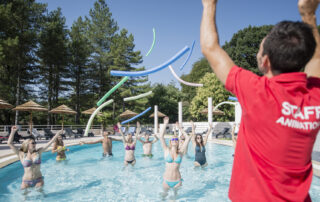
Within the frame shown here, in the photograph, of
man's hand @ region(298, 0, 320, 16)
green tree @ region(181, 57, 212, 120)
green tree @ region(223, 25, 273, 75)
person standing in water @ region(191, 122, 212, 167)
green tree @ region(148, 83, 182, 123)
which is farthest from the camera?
green tree @ region(181, 57, 212, 120)

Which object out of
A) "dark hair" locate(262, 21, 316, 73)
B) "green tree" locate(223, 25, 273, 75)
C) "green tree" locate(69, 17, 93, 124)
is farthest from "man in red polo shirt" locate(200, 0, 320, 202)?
"green tree" locate(69, 17, 93, 124)

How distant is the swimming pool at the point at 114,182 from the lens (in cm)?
664

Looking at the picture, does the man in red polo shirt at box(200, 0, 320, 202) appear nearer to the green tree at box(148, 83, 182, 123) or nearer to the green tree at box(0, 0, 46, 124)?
the green tree at box(0, 0, 46, 124)

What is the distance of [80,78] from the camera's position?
36.3m

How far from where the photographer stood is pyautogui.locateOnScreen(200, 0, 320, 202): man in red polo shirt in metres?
0.92

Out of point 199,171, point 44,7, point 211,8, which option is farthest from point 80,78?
point 211,8

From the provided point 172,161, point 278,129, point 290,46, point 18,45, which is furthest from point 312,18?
point 18,45

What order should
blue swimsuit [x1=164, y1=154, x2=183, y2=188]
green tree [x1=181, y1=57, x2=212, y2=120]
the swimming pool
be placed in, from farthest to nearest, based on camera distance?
green tree [x1=181, y1=57, x2=212, y2=120], the swimming pool, blue swimsuit [x1=164, y1=154, x2=183, y2=188]

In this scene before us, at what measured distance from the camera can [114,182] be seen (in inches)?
327

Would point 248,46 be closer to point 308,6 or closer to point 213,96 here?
point 213,96

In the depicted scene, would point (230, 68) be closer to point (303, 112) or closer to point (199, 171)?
point (303, 112)

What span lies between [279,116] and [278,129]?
5 centimetres

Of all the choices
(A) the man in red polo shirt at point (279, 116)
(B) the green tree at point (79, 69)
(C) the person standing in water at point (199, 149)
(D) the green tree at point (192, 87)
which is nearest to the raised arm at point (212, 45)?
(A) the man in red polo shirt at point (279, 116)

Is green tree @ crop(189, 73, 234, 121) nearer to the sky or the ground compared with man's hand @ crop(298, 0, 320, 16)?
nearer to the sky
